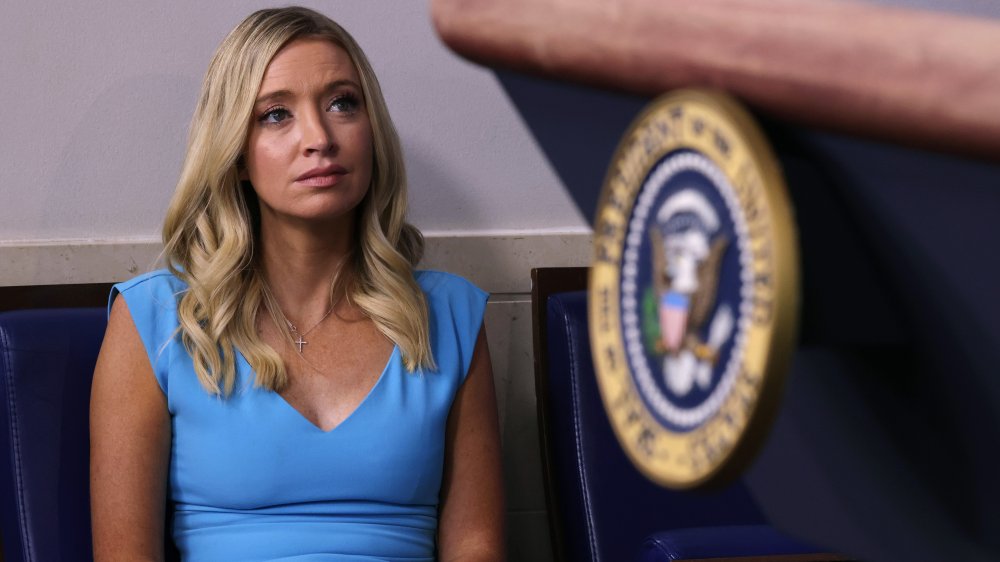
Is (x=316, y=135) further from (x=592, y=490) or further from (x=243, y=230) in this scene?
(x=592, y=490)

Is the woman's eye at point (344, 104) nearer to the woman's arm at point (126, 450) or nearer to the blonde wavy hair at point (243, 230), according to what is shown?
the blonde wavy hair at point (243, 230)

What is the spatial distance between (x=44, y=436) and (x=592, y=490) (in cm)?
87

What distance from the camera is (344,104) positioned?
68.3 inches

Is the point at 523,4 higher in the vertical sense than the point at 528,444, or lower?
Result: higher

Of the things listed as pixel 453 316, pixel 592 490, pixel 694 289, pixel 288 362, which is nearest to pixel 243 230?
pixel 288 362

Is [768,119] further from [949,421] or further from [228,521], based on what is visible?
[228,521]

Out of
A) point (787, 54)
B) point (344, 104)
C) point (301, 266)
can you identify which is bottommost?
point (301, 266)

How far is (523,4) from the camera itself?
0.43m

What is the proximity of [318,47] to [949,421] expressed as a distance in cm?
146

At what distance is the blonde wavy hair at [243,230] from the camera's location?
168cm

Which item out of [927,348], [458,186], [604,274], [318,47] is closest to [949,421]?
[927,348]

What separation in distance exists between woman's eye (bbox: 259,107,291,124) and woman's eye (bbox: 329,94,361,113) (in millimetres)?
71

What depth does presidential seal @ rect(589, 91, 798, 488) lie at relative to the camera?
1.10 ft

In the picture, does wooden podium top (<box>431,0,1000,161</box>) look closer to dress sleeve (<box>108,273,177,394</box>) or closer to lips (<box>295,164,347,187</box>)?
lips (<box>295,164,347,187</box>)
